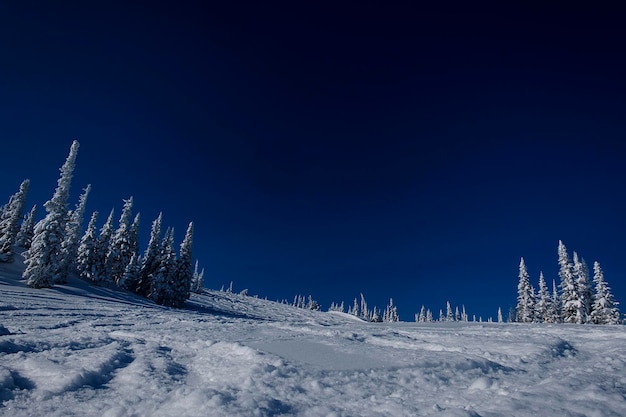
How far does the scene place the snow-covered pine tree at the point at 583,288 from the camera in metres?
42.2

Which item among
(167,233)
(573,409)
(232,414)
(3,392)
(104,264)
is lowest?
(3,392)

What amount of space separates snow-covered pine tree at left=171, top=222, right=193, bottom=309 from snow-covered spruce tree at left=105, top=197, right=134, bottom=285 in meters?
8.51

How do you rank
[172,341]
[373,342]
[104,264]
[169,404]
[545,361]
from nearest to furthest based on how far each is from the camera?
[169,404] < [545,361] < [172,341] < [373,342] < [104,264]

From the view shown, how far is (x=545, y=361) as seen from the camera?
6.79 m

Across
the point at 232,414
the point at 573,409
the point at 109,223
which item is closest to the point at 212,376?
the point at 232,414

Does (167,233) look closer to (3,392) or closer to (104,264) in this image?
(104,264)

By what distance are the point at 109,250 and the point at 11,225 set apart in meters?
11.8

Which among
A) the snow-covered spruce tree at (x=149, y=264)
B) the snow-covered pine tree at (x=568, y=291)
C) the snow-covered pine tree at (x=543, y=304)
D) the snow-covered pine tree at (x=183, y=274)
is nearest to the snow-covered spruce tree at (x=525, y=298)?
the snow-covered pine tree at (x=543, y=304)

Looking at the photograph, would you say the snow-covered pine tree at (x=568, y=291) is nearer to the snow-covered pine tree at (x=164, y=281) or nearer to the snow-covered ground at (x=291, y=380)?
the snow-covered ground at (x=291, y=380)

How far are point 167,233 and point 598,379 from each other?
5148 centimetres

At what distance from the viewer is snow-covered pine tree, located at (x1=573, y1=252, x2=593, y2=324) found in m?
42.2

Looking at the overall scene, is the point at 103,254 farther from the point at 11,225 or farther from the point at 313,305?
the point at 313,305

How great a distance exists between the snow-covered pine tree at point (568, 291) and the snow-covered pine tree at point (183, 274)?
5172 cm

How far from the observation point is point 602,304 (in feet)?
141
